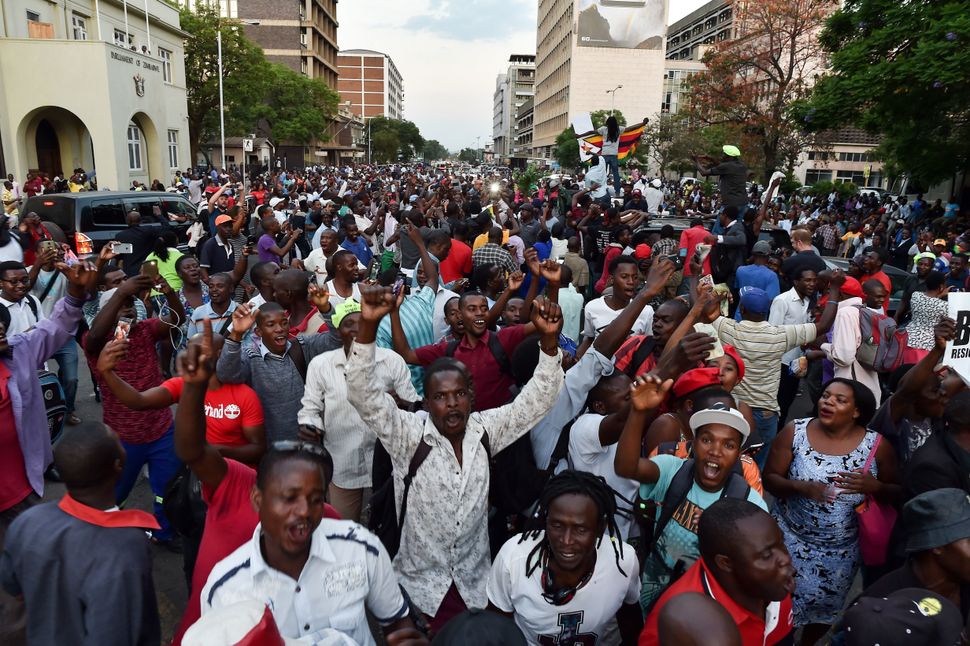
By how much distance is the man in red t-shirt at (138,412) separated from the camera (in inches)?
144

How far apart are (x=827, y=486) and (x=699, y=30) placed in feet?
287

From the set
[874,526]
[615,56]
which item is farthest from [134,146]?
[615,56]

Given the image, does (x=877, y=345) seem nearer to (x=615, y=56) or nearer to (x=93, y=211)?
(x=93, y=211)

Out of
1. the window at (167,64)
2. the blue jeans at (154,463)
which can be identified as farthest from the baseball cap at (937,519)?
the window at (167,64)

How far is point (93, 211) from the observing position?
11.8 m

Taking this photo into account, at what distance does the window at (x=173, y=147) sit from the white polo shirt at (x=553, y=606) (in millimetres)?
33188

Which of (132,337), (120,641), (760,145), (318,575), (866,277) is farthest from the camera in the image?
(760,145)

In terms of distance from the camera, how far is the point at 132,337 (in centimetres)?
405

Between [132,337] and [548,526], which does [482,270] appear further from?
[548,526]

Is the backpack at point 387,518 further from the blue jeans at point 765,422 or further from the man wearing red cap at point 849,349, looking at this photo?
the man wearing red cap at point 849,349

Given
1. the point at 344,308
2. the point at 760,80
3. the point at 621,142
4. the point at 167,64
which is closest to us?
the point at 344,308

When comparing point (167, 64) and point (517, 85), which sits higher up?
point (517, 85)

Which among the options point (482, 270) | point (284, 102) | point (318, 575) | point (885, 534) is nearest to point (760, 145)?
point (482, 270)

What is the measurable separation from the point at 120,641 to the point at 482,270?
380cm
